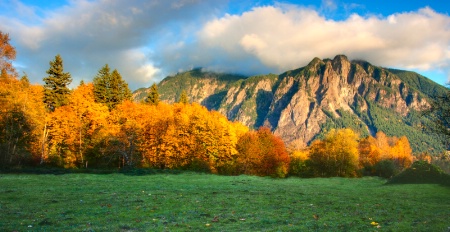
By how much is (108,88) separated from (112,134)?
16749 mm

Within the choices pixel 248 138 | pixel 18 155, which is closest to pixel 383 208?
pixel 18 155

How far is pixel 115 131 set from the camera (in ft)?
193

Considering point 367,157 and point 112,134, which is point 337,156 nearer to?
point 367,157

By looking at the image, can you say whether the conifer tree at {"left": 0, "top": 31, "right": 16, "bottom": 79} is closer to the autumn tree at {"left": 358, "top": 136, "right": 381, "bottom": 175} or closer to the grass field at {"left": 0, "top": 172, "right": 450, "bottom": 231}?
the grass field at {"left": 0, "top": 172, "right": 450, "bottom": 231}

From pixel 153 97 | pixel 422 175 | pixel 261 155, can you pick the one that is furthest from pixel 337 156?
pixel 153 97

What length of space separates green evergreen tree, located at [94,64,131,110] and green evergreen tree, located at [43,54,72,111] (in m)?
6.40

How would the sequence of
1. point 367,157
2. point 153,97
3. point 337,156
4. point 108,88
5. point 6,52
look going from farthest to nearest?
point 367,157, point 153,97, point 337,156, point 108,88, point 6,52

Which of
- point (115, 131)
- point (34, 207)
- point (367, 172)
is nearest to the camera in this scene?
point (34, 207)

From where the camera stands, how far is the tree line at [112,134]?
46812mm

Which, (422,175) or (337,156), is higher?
(337,156)

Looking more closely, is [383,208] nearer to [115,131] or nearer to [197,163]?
[197,163]

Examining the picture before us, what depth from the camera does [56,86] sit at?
62156 millimetres

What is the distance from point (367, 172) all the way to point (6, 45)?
316ft

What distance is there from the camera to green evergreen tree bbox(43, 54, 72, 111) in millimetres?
61172
